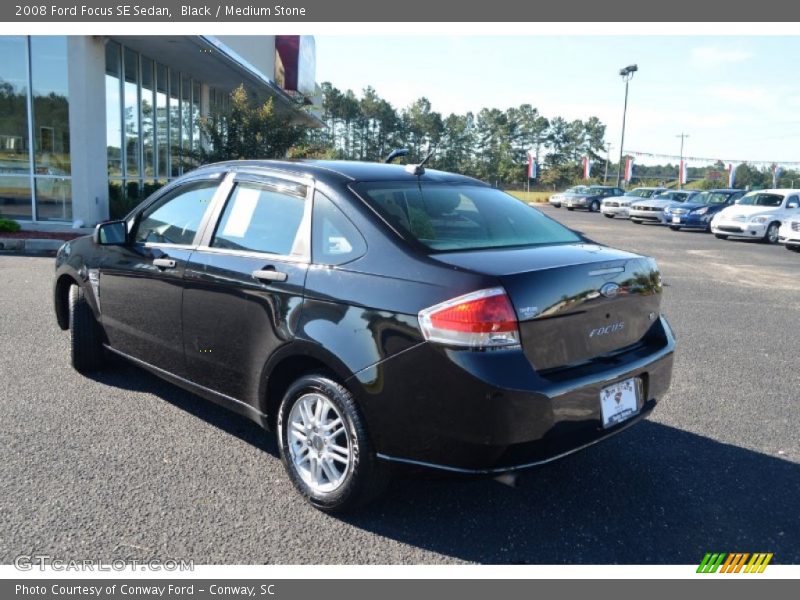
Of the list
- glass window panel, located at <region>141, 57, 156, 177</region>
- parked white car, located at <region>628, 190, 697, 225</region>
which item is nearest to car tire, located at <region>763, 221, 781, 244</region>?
parked white car, located at <region>628, 190, 697, 225</region>

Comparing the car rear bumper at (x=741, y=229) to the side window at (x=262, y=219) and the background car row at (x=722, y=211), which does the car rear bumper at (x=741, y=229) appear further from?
the side window at (x=262, y=219)

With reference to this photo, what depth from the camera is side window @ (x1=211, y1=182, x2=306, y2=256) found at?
361 centimetres

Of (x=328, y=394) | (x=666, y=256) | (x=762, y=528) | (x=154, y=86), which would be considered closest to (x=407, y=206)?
(x=328, y=394)

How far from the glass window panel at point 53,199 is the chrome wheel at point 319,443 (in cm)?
1333

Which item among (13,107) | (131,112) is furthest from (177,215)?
(131,112)

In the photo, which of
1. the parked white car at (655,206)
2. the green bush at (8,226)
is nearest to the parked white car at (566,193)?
the parked white car at (655,206)

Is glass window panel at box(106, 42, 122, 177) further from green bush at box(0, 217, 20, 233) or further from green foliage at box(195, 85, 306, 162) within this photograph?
green bush at box(0, 217, 20, 233)

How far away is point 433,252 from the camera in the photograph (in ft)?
10.3

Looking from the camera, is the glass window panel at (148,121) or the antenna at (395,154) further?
the glass window panel at (148,121)

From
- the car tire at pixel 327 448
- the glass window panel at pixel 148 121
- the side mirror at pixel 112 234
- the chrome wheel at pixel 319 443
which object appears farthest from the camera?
the glass window panel at pixel 148 121

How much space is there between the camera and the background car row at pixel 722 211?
2012 centimetres

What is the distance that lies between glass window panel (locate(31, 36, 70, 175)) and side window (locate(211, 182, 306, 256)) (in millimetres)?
12573

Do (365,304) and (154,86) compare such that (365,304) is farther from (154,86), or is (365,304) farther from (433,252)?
(154,86)

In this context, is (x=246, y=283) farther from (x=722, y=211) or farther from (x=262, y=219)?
(x=722, y=211)
